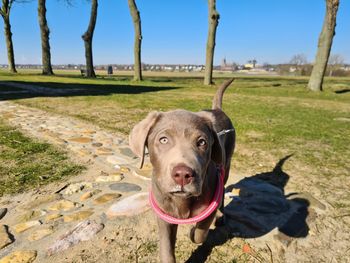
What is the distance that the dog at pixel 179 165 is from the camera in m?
2.28

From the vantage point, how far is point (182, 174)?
220 cm

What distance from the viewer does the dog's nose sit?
7.19 ft

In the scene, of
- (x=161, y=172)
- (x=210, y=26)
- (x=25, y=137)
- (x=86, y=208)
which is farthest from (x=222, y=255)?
(x=210, y=26)

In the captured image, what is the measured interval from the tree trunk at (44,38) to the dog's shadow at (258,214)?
102ft

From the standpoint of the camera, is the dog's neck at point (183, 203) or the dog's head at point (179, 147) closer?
the dog's head at point (179, 147)

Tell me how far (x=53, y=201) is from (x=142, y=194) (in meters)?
1.19

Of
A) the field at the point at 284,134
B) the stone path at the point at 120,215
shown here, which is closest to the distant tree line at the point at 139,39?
the field at the point at 284,134

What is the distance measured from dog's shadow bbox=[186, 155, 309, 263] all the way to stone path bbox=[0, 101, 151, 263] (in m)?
1.05

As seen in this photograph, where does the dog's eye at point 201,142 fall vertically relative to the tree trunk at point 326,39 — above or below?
below

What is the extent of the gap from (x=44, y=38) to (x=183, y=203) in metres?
32.9

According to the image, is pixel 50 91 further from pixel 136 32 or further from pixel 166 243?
pixel 166 243

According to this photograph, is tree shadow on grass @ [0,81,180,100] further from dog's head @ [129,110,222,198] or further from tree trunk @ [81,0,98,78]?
tree trunk @ [81,0,98,78]

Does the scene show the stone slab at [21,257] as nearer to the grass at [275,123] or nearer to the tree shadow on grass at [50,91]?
the grass at [275,123]

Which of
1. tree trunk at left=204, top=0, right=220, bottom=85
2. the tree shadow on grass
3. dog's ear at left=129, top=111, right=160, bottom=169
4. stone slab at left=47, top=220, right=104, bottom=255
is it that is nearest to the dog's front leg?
dog's ear at left=129, top=111, right=160, bottom=169
